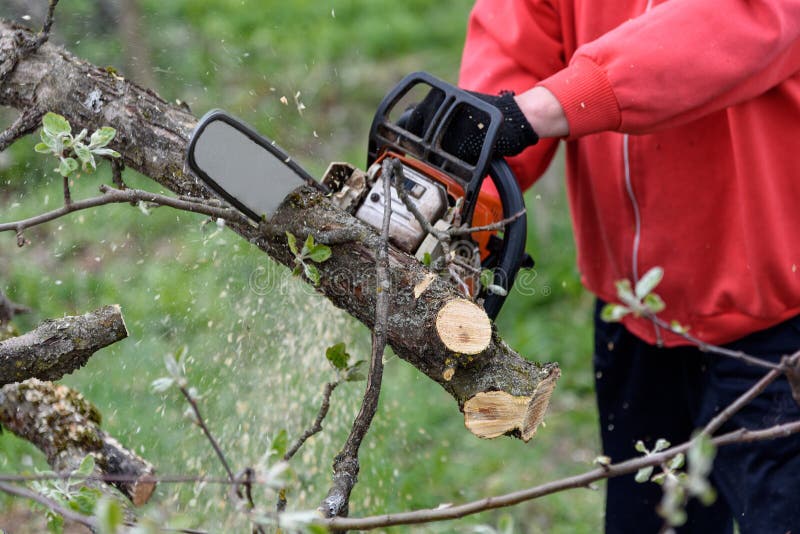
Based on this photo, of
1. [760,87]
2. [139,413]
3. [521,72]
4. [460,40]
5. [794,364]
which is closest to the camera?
[794,364]

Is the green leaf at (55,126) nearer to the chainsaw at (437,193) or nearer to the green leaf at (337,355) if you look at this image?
the chainsaw at (437,193)

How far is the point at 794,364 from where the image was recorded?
3.43 feet

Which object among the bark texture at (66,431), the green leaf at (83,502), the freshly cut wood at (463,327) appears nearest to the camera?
the green leaf at (83,502)

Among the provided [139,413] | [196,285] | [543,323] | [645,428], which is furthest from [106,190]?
[543,323]

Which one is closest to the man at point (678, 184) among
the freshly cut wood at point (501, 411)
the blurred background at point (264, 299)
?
the freshly cut wood at point (501, 411)

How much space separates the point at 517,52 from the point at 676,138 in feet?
1.33

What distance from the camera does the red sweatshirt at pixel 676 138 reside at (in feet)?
5.15

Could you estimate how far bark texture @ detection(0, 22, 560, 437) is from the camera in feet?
4.69

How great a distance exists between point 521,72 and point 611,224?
0.41 metres

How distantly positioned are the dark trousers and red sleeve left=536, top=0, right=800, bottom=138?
0.55 meters

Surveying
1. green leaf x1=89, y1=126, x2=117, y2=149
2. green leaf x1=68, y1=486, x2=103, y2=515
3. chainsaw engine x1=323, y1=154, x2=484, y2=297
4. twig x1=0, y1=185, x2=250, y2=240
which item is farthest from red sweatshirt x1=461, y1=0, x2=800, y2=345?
green leaf x1=68, y1=486, x2=103, y2=515

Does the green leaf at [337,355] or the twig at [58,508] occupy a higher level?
the twig at [58,508]

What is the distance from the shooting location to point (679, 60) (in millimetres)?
1562

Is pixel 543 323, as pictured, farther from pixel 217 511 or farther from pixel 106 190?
pixel 106 190
